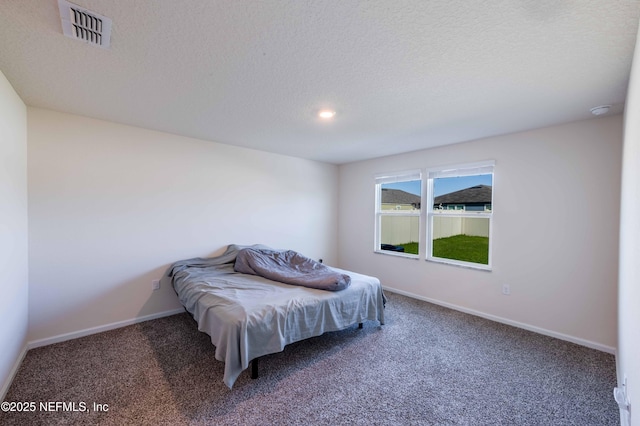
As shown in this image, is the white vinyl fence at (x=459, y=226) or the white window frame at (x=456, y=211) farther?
the white vinyl fence at (x=459, y=226)

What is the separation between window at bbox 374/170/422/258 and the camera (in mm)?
4188

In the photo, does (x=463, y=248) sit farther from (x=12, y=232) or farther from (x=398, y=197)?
(x=12, y=232)

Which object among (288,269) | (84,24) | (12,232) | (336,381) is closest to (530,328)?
(336,381)

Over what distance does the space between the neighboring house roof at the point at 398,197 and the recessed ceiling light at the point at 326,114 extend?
A: 7.12ft

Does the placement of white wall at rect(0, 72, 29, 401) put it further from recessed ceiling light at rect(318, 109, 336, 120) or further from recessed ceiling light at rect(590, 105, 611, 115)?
recessed ceiling light at rect(590, 105, 611, 115)

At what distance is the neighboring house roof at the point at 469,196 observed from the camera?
11.4 ft

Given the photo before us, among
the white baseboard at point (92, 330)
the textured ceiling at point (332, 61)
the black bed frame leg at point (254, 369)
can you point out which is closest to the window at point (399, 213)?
the textured ceiling at point (332, 61)

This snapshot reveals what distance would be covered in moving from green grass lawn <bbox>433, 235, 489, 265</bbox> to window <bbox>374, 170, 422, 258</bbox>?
32 cm

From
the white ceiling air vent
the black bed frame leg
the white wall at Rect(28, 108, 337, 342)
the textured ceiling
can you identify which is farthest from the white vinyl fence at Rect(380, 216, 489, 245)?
the white ceiling air vent

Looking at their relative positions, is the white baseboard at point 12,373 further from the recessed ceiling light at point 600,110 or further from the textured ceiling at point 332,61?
the recessed ceiling light at point 600,110

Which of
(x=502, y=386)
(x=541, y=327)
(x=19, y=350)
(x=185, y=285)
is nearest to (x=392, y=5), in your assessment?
(x=502, y=386)

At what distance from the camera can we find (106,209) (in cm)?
296

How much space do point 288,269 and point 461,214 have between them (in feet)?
8.14

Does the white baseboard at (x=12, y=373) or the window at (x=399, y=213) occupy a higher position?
the window at (x=399, y=213)
